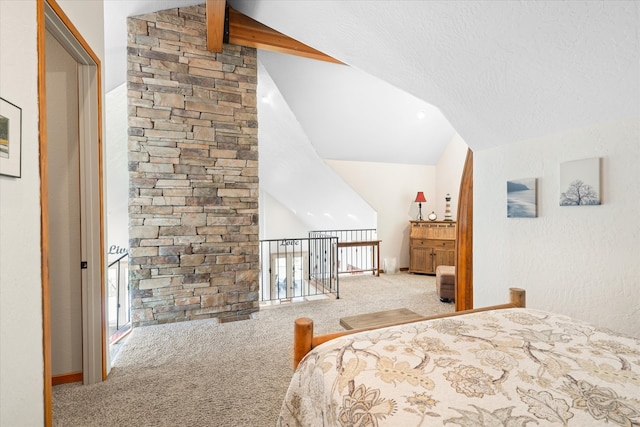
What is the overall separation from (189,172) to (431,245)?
4394 mm

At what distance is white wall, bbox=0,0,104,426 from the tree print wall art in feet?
9.69

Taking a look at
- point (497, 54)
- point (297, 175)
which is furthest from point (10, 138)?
point (297, 175)

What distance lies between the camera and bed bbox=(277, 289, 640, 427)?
0.79 meters

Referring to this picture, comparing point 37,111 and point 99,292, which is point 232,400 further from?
point 37,111

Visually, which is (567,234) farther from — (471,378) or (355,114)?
(355,114)

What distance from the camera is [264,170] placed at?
693 centimetres

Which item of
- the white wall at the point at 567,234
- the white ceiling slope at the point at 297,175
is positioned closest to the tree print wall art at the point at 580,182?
the white wall at the point at 567,234

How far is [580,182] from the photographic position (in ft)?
6.17

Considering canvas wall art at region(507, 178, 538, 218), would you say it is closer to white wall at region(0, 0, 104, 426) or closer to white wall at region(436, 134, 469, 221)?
white wall at region(0, 0, 104, 426)

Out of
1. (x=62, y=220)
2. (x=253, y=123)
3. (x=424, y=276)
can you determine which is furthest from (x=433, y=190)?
(x=62, y=220)

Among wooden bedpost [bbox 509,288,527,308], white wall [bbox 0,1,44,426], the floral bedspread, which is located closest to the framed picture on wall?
white wall [bbox 0,1,44,426]

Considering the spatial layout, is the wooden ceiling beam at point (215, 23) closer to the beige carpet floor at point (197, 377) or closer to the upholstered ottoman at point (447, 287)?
the beige carpet floor at point (197, 377)

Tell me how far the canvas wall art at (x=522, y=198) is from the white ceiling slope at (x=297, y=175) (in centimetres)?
355

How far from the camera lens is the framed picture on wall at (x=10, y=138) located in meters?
1.03
